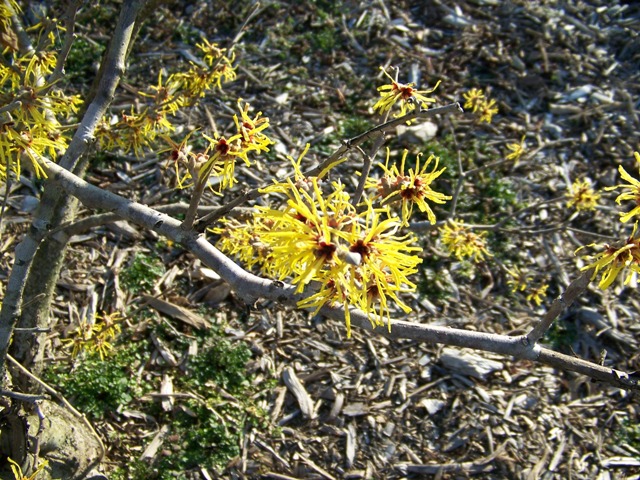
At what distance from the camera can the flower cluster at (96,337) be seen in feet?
11.7

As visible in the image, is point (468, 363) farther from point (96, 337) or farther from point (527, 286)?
point (96, 337)

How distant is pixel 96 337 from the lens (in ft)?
11.7

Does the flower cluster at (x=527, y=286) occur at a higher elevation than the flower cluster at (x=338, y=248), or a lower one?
lower

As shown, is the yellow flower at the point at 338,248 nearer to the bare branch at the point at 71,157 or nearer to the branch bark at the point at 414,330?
the branch bark at the point at 414,330

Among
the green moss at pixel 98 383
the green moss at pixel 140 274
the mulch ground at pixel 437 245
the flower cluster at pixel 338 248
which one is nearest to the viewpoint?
the flower cluster at pixel 338 248

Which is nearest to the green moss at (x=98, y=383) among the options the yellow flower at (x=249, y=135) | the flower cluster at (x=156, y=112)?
the flower cluster at (x=156, y=112)

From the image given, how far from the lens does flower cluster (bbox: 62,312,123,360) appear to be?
11.7ft

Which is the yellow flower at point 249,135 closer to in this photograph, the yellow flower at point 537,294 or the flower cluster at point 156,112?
the flower cluster at point 156,112

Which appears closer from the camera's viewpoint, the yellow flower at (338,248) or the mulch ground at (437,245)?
the yellow flower at (338,248)

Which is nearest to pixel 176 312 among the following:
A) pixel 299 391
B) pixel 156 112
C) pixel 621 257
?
pixel 299 391

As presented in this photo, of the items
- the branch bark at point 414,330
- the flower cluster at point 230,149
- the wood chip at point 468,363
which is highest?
the flower cluster at point 230,149

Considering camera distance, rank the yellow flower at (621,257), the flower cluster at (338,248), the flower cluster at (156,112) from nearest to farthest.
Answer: the flower cluster at (338,248)
the yellow flower at (621,257)
the flower cluster at (156,112)

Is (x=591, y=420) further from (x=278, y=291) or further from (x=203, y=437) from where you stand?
(x=278, y=291)

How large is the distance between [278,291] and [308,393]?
2498 mm
